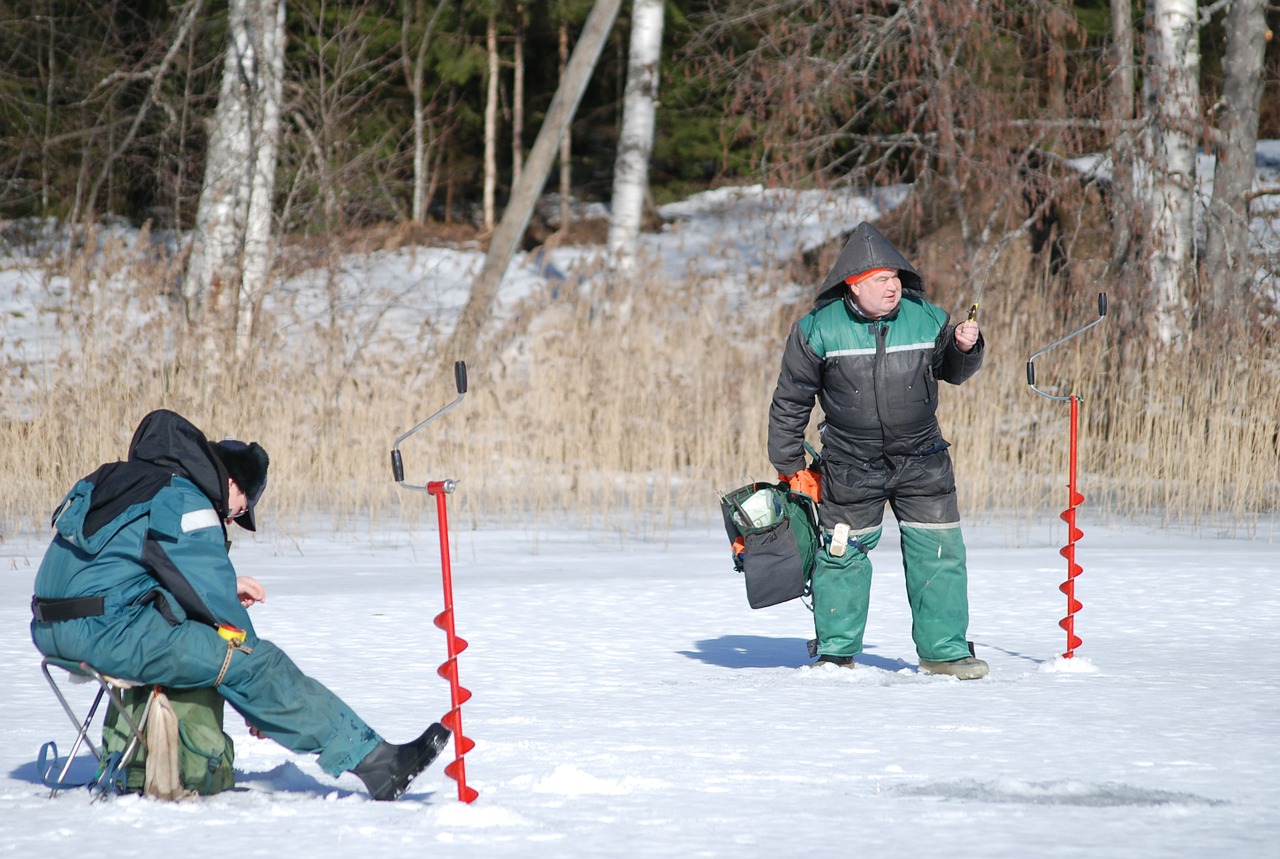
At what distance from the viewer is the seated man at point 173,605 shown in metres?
3.16

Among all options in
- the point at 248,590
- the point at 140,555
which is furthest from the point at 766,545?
the point at 140,555

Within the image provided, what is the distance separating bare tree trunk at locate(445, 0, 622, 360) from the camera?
13469mm

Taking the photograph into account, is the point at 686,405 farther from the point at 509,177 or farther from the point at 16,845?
the point at 509,177

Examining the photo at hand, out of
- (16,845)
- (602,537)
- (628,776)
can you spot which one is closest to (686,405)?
(602,537)

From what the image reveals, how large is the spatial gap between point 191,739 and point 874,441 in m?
2.42

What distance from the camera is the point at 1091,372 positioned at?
10.0m

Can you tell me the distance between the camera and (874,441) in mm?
4848

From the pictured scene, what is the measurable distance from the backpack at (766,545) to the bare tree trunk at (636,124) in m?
9.13

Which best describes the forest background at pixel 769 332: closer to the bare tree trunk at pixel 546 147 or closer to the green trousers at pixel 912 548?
the bare tree trunk at pixel 546 147

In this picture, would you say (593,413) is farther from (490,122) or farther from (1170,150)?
(490,122)

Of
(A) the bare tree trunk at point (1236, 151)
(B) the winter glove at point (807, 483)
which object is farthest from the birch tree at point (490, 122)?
(B) the winter glove at point (807, 483)

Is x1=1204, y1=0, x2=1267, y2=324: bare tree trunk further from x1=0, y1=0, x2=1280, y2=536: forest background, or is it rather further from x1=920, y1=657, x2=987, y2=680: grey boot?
x1=920, y1=657, x2=987, y2=680: grey boot

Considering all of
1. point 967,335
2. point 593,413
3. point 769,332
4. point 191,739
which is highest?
point 769,332

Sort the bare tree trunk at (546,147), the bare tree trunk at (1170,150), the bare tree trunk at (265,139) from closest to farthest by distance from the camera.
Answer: the bare tree trunk at (1170,150) → the bare tree trunk at (265,139) → the bare tree trunk at (546,147)
